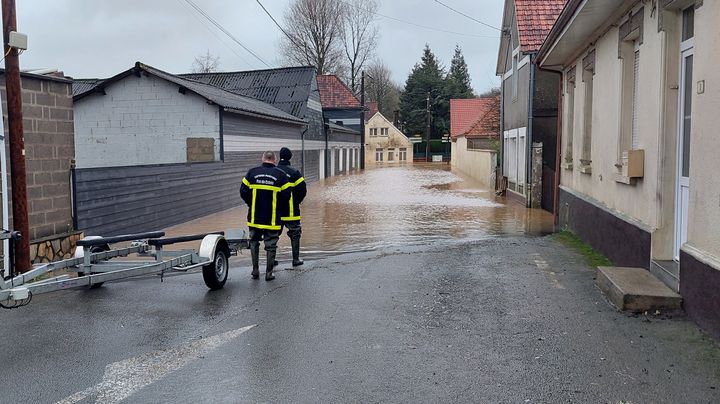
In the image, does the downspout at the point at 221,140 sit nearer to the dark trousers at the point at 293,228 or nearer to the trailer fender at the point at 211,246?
the dark trousers at the point at 293,228

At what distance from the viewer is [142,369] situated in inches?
202

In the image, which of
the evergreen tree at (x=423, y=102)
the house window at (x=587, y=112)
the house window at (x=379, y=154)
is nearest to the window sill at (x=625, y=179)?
the house window at (x=587, y=112)

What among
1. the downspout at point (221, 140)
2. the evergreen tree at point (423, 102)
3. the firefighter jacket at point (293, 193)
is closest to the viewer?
the firefighter jacket at point (293, 193)

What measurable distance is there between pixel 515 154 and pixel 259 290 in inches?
667

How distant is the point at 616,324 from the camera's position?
6.03m

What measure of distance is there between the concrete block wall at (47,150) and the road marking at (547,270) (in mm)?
7334

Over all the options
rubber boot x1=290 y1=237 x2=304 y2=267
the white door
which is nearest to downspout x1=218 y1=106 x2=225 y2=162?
rubber boot x1=290 y1=237 x2=304 y2=267

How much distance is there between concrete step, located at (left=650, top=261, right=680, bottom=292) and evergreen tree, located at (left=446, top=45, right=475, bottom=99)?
81720 mm

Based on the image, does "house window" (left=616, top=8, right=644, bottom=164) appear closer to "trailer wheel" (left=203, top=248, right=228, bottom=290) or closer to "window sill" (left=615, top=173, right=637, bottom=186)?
"window sill" (left=615, top=173, right=637, bottom=186)

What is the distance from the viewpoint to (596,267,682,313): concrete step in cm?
618

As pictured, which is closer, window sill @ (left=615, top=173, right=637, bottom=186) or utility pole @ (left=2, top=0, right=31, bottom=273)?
window sill @ (left=615, top=173, right=637, bottom=186)

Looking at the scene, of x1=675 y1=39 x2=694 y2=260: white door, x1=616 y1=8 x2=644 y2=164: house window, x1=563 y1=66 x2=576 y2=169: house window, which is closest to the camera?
x1=675 y1=39 x2=694 y2=260: white door

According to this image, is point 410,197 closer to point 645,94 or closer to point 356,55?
point 645,94

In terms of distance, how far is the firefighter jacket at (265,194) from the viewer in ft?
28.4
